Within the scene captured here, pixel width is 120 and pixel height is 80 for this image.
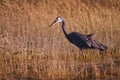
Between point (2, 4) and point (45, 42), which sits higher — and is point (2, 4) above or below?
above

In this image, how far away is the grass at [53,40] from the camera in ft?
27.4

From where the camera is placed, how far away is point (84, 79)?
8102 millimetres

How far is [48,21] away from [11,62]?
2971mm

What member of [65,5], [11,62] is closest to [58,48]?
[11,62]

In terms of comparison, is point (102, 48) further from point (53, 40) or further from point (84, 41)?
point (53, 40)

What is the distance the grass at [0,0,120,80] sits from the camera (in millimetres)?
8337

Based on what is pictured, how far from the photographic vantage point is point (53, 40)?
9922 millimetres

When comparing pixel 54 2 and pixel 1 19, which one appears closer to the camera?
pixel 1 19

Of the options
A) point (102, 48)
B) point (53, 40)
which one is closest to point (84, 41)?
point (102, 48)

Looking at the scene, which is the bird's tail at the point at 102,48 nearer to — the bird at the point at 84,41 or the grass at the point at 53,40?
the bird at the point at 84,41

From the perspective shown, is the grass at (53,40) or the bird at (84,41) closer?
the grass at (53,40)

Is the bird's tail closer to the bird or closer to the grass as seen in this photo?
the bird

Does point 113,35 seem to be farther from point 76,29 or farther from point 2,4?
point 2,4

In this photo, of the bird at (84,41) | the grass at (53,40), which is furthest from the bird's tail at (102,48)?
the grass at (53,40)
